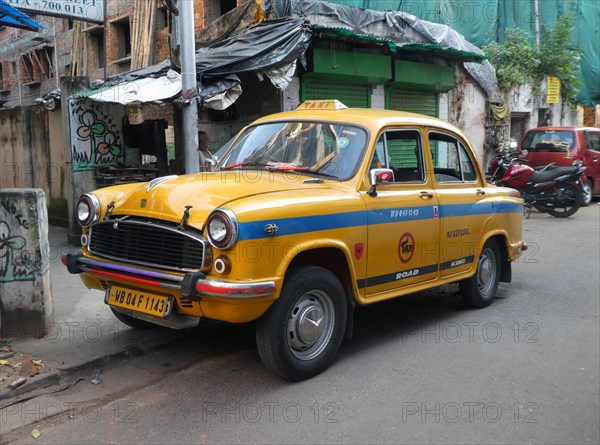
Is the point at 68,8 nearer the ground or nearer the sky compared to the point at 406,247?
nearer the sky

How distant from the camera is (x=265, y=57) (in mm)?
9750

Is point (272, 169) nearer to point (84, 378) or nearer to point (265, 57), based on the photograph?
point (84, 378)

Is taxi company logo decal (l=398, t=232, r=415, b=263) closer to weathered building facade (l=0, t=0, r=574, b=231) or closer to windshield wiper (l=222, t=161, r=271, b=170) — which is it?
windshield wiper (l=222, t=161, r=271, b=170)

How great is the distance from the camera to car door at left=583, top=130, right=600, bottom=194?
1454 cm

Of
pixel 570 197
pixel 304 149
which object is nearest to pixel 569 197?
pixel 570 197

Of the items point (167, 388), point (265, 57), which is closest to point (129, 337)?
point (167, 388)

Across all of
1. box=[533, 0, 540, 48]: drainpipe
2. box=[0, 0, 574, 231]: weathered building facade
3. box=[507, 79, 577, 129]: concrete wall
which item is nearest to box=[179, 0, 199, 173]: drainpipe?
box=[0, 0, 574, 231]: weathered building facade

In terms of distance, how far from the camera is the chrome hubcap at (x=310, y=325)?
4215 millimetres

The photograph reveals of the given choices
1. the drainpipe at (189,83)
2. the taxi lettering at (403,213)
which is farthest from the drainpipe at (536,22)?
the taxi lettering at (403,213)

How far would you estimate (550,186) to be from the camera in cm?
1274

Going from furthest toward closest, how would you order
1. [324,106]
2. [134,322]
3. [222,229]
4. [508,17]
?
[508,17], [324,106], [134,322], [222,229]

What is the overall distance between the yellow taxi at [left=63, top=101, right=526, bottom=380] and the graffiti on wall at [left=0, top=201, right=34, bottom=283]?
0.71m

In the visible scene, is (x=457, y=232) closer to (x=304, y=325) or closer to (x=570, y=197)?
(x=304, y=325)

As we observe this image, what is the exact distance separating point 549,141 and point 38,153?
11.8 metres
